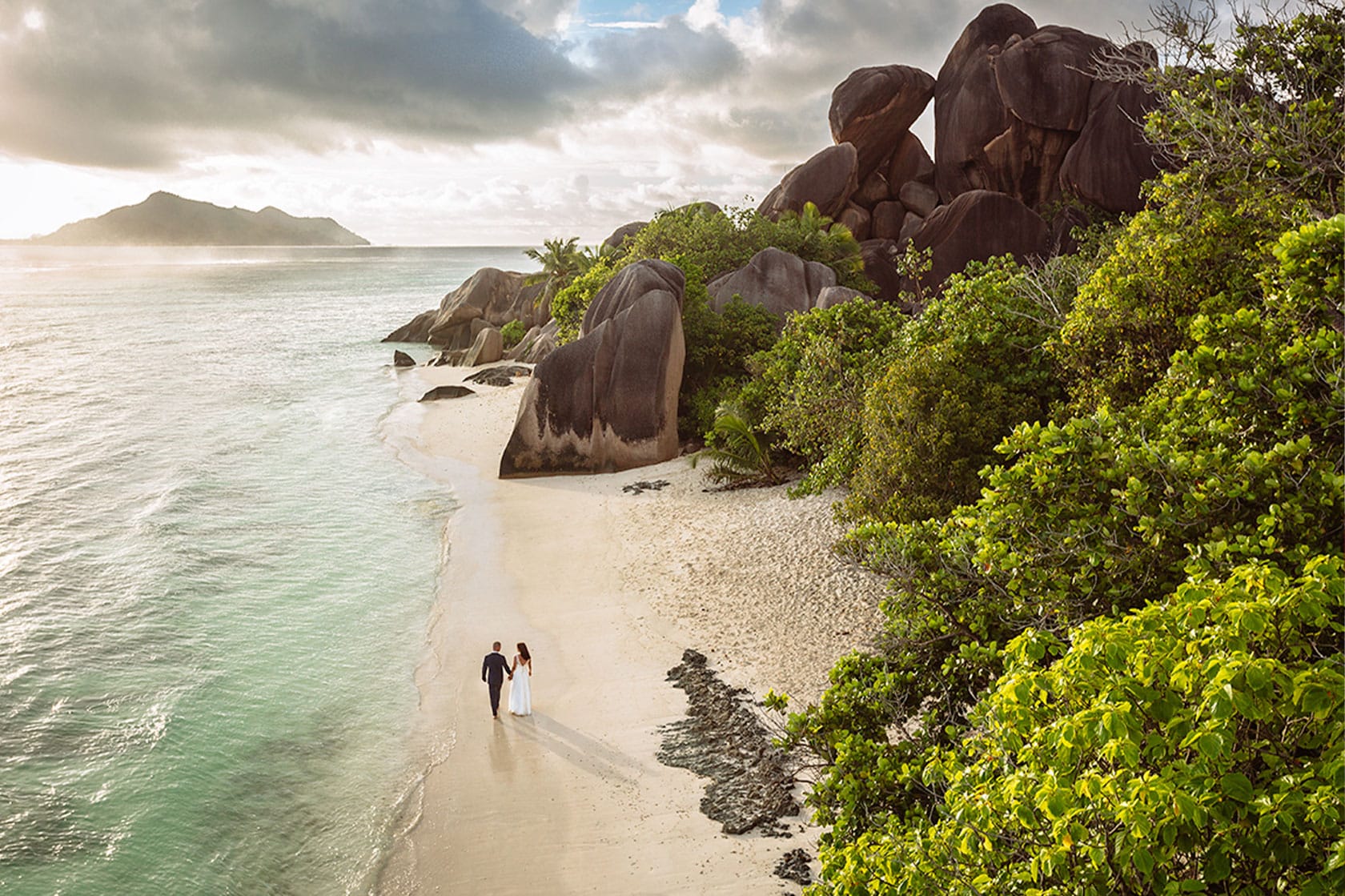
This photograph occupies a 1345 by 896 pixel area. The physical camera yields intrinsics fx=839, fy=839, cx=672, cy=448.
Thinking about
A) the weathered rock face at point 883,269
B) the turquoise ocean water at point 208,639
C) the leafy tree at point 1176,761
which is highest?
the weathered rock face at point 883,269

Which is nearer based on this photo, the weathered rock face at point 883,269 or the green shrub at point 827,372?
the green shrub at point 827,372

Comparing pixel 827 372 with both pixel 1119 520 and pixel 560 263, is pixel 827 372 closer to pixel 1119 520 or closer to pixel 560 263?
pixel 1119 520

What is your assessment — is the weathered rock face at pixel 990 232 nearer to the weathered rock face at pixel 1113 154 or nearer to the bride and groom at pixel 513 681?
the weathered rock face at pixel 1113 154

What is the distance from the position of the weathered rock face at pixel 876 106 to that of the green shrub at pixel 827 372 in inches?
1258

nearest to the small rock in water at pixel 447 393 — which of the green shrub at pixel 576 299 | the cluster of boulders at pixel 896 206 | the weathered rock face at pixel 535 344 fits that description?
the weathered rock face at pixel 535 344

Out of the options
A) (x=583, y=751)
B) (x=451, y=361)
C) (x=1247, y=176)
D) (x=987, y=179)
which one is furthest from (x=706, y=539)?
(x=451, y=361)

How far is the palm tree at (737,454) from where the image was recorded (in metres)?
25.6

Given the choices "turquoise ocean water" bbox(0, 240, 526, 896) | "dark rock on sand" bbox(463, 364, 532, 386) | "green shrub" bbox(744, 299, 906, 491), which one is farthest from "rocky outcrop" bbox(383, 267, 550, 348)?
"green shrub" bbox(744, 299, 906, 491)

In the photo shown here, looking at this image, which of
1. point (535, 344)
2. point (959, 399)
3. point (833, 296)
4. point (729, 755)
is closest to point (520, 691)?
point (729, 755)

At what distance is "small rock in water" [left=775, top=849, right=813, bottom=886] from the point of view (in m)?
10.4

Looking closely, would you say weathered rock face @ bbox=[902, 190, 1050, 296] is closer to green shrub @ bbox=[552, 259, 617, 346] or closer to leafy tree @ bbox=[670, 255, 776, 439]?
leafy tree @ bbox=[670, 255, 776, 439]

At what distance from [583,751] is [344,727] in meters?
5.10

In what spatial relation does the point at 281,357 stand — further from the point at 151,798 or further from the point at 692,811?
the point at 692,811

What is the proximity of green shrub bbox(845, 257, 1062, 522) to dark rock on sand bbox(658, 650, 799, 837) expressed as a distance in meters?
4.17
